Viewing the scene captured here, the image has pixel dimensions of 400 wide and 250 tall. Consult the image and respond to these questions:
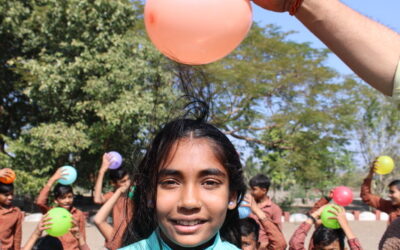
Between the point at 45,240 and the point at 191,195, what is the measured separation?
9.73 ft

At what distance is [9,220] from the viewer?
4.81 m

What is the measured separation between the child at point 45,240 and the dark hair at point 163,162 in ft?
6.61

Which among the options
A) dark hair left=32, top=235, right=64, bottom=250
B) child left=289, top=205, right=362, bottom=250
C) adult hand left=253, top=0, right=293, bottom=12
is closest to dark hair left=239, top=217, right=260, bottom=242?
child left=289, top=205, right=362, bottom=250

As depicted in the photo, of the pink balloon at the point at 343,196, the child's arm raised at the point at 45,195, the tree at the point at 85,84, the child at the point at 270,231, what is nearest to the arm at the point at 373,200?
the pink balloon at the point at 343,196

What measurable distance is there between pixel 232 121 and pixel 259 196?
958 centimetres

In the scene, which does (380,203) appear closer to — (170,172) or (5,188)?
(5,188)

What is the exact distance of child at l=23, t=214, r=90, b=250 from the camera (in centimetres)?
355

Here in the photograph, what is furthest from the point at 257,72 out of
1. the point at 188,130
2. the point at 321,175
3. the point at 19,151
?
the point at 188,130

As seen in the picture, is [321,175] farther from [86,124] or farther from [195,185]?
[195,185]

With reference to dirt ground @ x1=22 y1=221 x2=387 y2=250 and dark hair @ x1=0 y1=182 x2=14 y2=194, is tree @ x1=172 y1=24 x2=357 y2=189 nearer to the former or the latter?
dirt ground @ x1=22 y1=221 x2=387 y2=250

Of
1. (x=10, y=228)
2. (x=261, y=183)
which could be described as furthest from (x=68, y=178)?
(x=261, y=183)

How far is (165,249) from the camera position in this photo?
1447 mm

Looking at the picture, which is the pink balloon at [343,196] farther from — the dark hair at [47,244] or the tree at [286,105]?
the tree at [286,105]

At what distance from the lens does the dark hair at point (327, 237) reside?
383 cm
